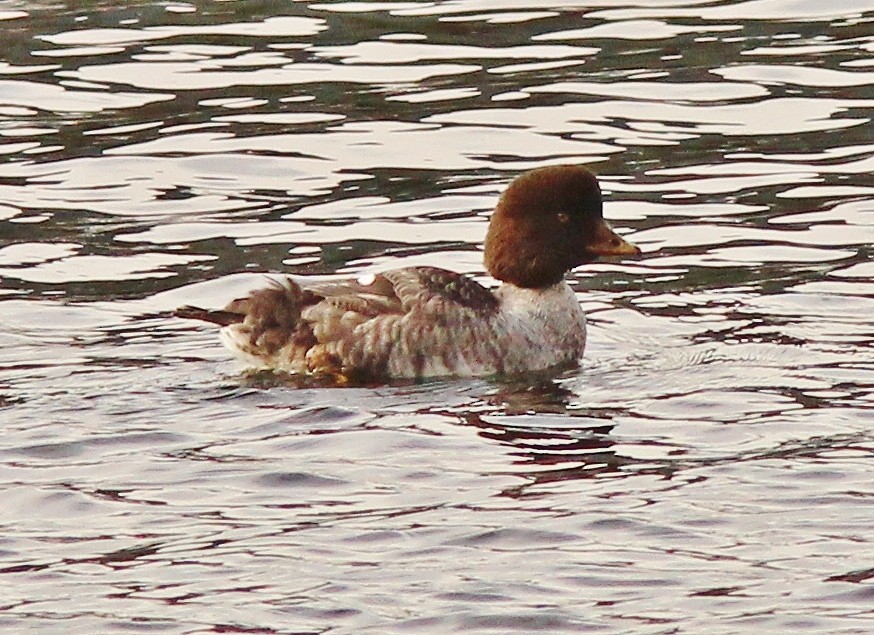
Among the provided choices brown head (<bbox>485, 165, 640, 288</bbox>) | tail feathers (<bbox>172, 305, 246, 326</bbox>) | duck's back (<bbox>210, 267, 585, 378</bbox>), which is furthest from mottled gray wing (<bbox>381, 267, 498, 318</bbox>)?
tail feathers (<bbox>172, 305, 246, 326</bbox>)

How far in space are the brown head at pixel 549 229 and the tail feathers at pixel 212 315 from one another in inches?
53.2

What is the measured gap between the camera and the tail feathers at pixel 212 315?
1126 centimetres

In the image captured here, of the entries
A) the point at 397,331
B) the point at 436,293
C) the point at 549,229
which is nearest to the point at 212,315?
the point at 397,331

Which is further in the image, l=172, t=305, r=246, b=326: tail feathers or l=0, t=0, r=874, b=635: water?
l=172, t=305, r=246, b=326: tail feathers

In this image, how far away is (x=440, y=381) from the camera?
36.8 ft

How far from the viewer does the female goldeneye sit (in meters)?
11.2

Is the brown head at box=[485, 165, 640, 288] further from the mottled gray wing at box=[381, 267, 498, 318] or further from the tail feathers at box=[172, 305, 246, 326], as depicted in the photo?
the tail feathers at box=[172, 305, 246, 326]

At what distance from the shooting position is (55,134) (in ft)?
53.1

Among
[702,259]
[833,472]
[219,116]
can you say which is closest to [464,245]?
[702,259]

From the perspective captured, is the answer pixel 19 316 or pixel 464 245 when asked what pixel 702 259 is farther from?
pixel 19 316

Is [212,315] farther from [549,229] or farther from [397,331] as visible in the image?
[549,229]

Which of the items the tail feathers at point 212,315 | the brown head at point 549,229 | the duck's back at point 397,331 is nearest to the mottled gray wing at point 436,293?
the duck's back at point 397,331

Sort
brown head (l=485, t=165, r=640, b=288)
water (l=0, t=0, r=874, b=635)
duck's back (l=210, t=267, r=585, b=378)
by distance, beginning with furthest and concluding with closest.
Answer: brown head (l=485, t=165, r=640, b=288), duck's back (l=210, t=267, r=585, b=378), water (l=0, t=0, r=874, b=635)

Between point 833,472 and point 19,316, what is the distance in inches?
190
